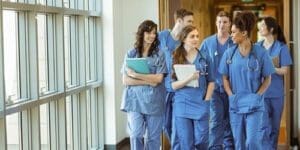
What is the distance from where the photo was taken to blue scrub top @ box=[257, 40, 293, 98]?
5.66 m

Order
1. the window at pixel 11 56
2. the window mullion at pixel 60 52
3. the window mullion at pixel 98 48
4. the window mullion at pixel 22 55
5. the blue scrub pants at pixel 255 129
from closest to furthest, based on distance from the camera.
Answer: the window at pixel 11 56
the window mullion at pixel 22 55
the blue scrub pants at pixel 255 129
the window mullion at pixel 60 52
the window mullion at pixel 98 48

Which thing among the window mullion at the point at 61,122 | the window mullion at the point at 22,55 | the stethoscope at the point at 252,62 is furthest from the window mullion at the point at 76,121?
the stethoscope at the point at 252,62

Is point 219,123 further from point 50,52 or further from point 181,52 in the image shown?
point 50,52

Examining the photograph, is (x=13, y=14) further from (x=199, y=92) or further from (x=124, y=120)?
(x=124, y=120)

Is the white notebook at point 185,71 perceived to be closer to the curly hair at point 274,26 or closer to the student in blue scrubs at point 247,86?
the student in blue scrubs at point 247,86

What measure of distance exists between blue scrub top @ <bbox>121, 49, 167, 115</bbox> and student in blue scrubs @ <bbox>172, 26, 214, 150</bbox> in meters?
0.15

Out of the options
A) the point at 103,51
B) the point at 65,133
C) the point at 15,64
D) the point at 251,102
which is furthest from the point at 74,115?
the point at 251,102

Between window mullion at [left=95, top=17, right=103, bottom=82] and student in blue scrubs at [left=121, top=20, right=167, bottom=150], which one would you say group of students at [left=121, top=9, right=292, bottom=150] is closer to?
student in blue scrubs at [left=121, top=20, right=167, bottom=150]

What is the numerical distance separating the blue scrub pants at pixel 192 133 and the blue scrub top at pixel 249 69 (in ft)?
1.34

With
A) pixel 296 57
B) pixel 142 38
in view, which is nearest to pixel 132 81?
pixel 142 38

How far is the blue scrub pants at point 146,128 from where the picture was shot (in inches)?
194

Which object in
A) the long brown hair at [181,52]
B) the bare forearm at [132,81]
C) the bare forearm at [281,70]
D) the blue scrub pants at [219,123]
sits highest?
the long brown hair at [181,52]

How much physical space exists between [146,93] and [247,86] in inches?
34.0

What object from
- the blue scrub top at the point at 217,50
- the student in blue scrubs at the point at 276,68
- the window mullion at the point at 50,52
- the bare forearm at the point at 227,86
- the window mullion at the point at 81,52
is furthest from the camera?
the window mullion at the point at 81,52
